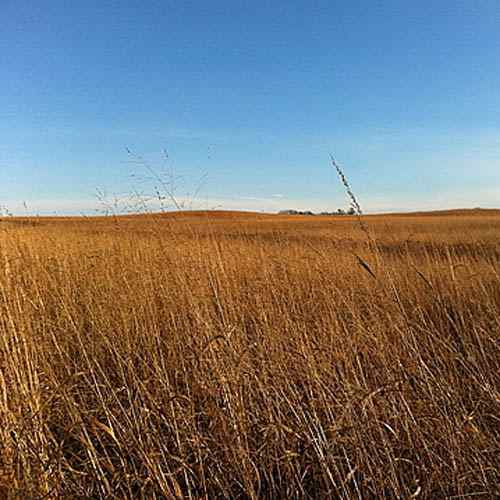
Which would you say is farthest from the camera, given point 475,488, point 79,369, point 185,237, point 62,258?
point 62,258

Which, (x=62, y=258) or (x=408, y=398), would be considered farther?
(x=62, y=258)

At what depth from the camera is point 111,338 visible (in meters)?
2.98

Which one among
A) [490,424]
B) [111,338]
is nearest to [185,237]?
[111,338]

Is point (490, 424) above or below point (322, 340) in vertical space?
below

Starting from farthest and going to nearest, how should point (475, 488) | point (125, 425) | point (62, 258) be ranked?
point (62, 258) → point (125, 425) → point (475, 488)

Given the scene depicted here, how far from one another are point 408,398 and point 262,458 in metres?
0.87

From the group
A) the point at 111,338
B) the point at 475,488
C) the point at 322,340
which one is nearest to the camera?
the point at 475,488

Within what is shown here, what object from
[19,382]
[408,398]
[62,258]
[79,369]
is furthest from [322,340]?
[62,258]

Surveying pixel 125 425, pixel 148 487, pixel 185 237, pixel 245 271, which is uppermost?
pixel 185 237

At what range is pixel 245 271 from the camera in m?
4.70

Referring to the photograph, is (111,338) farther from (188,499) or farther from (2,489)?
(188,499)

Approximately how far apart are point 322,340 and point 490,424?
1.06 metres

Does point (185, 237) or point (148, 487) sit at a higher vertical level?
point (185, 237)

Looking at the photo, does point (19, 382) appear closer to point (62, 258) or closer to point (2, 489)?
point (2, 489)
